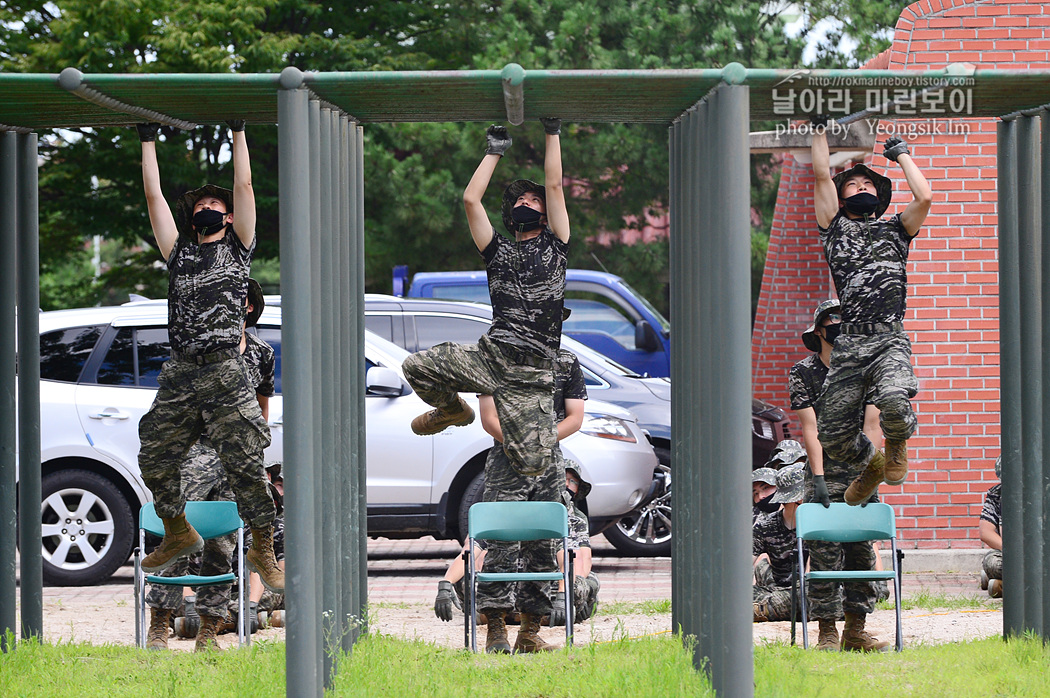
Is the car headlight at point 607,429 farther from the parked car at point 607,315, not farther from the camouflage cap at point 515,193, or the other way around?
the parked car at point 607,315

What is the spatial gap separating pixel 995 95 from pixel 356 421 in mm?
3443

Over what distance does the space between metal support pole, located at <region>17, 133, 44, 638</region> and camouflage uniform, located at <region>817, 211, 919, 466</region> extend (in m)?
4.10

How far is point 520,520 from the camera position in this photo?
6.55m

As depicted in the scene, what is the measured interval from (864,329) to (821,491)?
1.18 m

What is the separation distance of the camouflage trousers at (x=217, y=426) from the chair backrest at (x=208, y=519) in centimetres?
86

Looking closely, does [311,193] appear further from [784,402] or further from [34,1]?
[34,1]

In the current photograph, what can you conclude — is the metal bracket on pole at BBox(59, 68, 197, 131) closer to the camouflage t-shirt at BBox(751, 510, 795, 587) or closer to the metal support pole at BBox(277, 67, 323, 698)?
the metal support pole at BBox(277, 67, 323, 698)

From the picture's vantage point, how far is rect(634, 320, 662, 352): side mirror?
12969 millimetres

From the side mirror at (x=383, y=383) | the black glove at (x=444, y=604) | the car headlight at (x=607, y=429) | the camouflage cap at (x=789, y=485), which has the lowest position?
the black glove at (x=444, y=604)

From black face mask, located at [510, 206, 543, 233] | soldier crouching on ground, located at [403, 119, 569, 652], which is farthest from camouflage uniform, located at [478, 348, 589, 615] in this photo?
black face mask, located at [510, 206, 543, 233]

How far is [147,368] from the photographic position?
9320mm

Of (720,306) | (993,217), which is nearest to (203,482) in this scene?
(720,306)

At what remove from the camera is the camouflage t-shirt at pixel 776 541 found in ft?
24.6

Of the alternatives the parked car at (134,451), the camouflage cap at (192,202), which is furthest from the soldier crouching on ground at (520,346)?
the parked car at (134,451)
